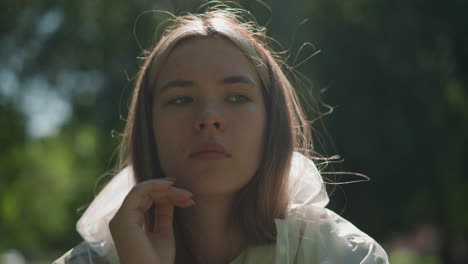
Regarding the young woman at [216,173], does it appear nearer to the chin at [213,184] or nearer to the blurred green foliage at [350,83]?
the chin at [213,184]

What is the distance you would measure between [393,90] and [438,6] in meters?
1.67

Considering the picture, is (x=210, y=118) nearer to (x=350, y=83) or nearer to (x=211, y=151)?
(x=211, y=151)

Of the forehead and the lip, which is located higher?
the forehead

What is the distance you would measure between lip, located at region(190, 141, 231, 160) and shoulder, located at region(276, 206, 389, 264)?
12.5 inches

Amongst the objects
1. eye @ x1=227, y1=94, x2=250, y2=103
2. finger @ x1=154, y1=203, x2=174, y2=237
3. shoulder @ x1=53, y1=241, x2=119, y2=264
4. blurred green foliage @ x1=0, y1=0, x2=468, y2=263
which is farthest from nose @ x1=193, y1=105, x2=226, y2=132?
blurred green foliage @ x1=0, y1=0, x2=468, y2=263

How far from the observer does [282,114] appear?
7.22 ft

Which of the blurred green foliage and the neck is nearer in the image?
the neck

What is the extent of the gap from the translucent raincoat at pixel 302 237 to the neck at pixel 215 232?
79 millimetres

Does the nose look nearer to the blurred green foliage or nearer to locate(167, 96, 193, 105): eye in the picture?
locate(167, 96, 193, 105): eye

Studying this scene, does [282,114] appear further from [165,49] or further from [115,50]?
[115,50]

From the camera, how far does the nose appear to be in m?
1.95

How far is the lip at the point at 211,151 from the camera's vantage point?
6.43 feet

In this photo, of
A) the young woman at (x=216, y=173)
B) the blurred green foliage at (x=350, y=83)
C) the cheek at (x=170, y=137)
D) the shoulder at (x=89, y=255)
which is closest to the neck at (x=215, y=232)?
the young woman at (x=216, y=173)

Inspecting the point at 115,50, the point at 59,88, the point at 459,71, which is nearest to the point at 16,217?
the point at 59,88
